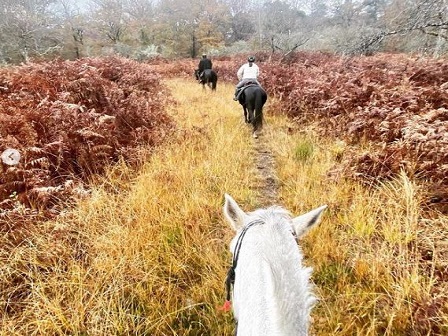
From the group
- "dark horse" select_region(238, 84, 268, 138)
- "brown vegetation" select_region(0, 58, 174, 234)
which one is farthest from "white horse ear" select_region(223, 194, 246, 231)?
"dark horse" select_region(238, 84, 268, 138)

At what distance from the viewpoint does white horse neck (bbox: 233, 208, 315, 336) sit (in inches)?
35.4

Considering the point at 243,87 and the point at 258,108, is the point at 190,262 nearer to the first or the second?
the point at 258,108

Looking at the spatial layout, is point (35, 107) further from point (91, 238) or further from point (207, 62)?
point (207, 62)

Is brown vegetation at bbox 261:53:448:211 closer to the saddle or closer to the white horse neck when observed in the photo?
the saddle

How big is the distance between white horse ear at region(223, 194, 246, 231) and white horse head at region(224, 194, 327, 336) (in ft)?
0.40

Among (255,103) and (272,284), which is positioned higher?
(272,284)

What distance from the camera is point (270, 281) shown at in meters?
0.98

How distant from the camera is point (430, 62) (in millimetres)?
6758

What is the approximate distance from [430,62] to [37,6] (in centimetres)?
4753

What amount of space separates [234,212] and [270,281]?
1.91 ft

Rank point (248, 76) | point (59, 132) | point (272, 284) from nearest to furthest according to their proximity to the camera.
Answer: point (272, 284), point (59, 132), point (248, 76)

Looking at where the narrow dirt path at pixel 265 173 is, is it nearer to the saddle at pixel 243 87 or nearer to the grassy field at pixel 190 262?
the grassy field at pixel 190 262

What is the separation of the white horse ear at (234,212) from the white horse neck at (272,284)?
22 centimetres

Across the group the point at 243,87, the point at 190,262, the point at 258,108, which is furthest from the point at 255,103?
the point at 190,262
